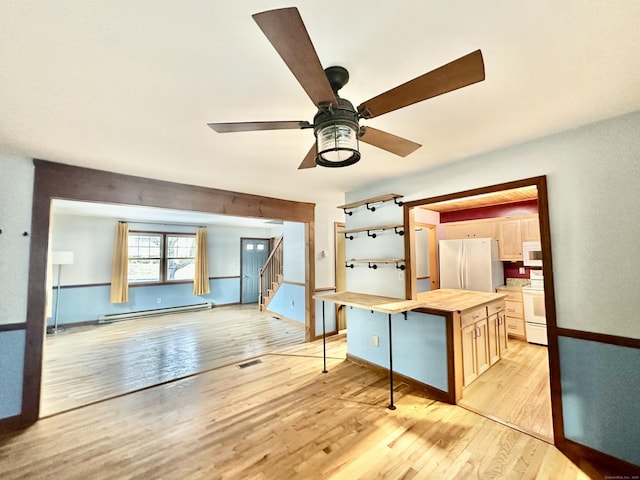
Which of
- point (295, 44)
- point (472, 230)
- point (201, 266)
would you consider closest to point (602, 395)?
point (295, 44)

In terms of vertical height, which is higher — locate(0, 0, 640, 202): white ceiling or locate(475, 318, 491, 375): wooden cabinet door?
locate(0, 0, 640, 202): white ceiling

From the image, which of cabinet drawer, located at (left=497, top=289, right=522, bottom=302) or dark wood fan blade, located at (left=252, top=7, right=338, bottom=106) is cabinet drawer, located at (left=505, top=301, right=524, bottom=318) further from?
dark wood fan blade, located at (left=252, top=7, right=338, bottom=106)

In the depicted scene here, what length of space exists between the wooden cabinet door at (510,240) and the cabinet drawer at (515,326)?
1038 millimetres

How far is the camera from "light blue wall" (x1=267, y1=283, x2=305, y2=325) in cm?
560

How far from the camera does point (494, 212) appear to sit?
16.4 ft

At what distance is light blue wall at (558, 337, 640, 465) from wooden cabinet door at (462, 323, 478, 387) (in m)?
0.89

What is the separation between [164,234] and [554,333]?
785cm

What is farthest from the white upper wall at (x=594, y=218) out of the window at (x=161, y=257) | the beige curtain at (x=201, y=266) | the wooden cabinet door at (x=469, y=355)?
the window at (x=161, y=257)

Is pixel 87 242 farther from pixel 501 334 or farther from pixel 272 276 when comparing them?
pixel 501 334

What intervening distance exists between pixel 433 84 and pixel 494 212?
191 inches

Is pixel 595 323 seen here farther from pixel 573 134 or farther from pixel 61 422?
pixel 61 422

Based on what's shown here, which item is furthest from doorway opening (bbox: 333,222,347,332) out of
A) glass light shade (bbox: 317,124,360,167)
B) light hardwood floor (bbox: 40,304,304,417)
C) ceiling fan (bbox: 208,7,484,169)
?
glass light shade (bbox: 317,124,360,167)

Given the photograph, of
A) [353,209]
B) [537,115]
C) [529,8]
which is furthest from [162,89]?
[353,209]

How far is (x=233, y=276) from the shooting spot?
803 cm
